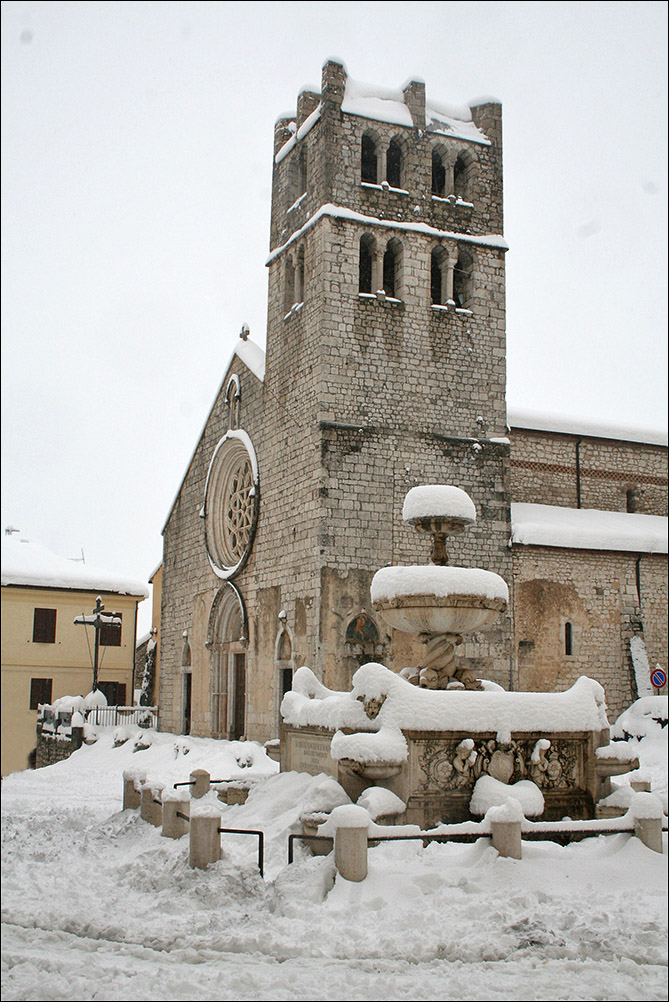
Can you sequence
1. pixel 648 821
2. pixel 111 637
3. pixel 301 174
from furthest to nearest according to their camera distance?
pixel 111 637, pixel 301 174, pixel 648 821

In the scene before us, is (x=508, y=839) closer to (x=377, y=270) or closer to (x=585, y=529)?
(x=585, y=529)

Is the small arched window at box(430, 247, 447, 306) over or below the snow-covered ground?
over

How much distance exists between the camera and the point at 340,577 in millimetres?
20625

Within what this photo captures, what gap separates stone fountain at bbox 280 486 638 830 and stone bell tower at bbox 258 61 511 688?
8321 mm

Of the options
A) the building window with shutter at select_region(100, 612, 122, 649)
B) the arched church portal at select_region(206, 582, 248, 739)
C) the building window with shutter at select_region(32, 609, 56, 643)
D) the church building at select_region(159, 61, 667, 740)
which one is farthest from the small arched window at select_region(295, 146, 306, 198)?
the building window with shutter at select_region(100, 612, 122, 649)

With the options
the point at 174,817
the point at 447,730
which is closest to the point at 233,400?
the point at 174,817

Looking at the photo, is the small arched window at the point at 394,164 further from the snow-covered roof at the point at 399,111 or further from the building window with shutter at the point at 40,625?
the building window with shutter at the point at 40,625

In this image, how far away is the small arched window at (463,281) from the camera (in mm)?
23938

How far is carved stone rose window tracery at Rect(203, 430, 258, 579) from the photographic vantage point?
2511 centimetres

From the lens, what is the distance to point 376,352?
22.3 meters

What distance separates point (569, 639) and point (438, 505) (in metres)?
11.7

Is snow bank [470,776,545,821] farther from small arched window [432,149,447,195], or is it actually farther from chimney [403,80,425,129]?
chimney [403,80,425,129]

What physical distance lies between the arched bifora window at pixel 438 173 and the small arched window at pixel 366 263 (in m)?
2.70

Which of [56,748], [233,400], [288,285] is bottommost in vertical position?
[56,748]
